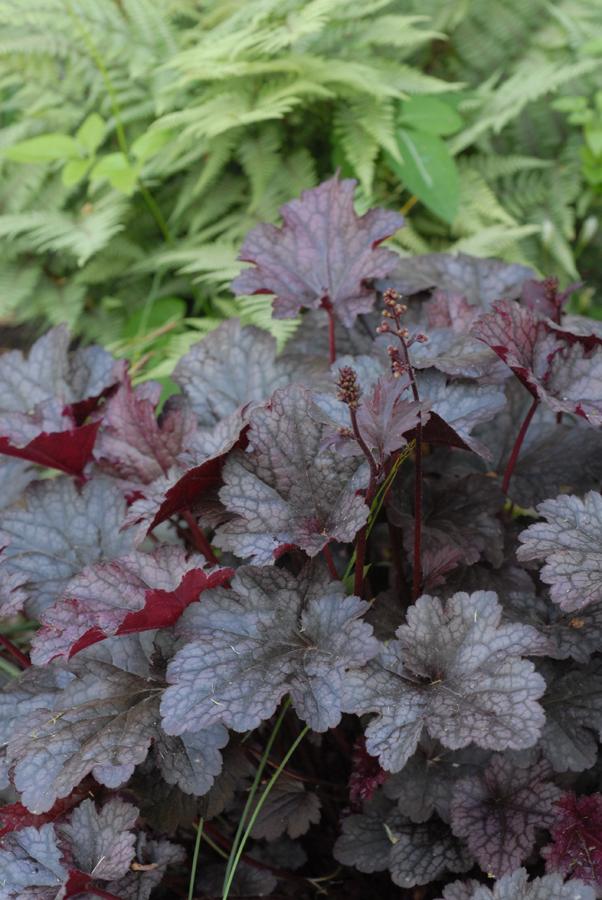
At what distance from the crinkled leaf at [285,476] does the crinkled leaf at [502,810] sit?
1.38 feet

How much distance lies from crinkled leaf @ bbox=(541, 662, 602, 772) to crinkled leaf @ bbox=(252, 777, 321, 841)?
0.39 metres

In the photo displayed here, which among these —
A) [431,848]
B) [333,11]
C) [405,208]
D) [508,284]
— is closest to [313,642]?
[431,848]

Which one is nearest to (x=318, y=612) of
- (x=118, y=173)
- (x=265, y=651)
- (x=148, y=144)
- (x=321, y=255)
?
(x=265, y=651)

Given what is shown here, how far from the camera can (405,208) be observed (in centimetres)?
265

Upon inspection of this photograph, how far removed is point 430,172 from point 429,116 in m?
0.21

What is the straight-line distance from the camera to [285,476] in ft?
4.14

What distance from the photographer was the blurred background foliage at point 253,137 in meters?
2.52

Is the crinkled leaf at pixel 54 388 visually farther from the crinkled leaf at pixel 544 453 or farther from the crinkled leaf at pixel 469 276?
the crinkled leaf at pixel 544 453

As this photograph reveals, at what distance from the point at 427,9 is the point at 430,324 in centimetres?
177

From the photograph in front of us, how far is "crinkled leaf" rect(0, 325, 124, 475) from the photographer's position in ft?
4.95


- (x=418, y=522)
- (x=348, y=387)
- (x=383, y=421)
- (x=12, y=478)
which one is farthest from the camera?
(x=12, y=478)

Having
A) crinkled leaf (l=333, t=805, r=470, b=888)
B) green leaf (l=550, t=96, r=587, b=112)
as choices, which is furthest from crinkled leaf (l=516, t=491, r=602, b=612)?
green leaf (l=550, t=96, r=587, b=112)

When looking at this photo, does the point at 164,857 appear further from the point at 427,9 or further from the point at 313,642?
the point at 427,9

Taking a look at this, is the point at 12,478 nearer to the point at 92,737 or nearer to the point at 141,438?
the point at 141,438
